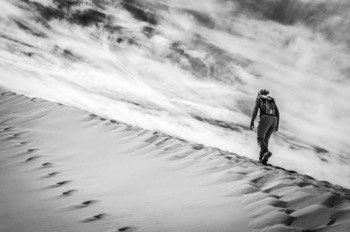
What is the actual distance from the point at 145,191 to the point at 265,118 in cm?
351

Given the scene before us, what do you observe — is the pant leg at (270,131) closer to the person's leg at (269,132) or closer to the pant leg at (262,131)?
the person's leg at (269,132)

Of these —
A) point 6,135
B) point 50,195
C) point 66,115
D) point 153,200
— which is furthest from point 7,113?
Result: point 153,200

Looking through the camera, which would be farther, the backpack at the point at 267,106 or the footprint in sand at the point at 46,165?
the backpack at the point at 267,106

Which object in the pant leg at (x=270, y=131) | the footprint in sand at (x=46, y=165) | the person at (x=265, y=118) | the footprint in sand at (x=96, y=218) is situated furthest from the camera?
the pant leg at (x=270, y=131)

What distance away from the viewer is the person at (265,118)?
6.30 meters

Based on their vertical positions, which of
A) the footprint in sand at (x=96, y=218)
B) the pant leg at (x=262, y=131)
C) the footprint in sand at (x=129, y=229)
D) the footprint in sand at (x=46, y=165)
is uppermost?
the pant leg at (x=262, y=131)

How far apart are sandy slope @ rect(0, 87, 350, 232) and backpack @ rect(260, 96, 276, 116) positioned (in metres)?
1.72

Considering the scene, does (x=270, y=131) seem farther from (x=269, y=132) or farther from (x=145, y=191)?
(x=145, y=191)

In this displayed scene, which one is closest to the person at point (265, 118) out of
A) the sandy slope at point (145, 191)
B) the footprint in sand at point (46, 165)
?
the sandy slope at point (145, 191)

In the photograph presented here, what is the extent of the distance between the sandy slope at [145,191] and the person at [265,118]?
1.48m

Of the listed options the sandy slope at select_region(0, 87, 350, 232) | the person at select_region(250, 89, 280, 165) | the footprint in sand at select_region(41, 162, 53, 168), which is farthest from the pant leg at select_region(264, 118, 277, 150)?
the footprint in sand at select_region(41, 162, 53, 168)

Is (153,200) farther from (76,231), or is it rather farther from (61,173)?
(61,173)

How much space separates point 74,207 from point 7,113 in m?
7.11

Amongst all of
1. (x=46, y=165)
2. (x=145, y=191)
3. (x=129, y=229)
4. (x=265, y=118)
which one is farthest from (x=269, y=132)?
(x=129, y=229)
